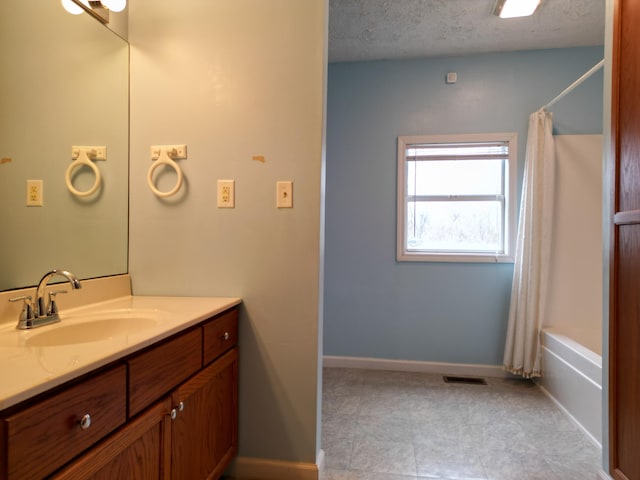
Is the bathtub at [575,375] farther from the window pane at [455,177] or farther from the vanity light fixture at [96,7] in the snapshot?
the vanity light fixture at [96,7]

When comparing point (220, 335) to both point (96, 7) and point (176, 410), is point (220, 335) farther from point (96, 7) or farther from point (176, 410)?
point (96, 7)

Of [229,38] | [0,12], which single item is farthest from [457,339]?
[0,12]

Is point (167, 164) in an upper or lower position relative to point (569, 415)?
upper

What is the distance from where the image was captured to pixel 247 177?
1604 millimetres

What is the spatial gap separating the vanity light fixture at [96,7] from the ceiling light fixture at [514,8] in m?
2.20

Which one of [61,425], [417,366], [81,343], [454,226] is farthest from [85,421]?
[454,226]

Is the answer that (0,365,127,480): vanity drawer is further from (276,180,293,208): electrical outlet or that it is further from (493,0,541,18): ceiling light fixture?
(493,0,541,18): ceiling light fixture

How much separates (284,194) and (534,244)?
2.08 metres

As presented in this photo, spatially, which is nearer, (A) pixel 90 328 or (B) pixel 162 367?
(B) pixel 162 367

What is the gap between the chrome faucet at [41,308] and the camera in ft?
3.65

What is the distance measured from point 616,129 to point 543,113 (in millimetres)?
1404

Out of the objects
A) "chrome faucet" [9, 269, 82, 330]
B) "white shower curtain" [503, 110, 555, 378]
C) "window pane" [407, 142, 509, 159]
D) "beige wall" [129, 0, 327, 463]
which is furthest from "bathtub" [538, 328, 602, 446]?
"chrome faucet" [9, 269, 82, 330]

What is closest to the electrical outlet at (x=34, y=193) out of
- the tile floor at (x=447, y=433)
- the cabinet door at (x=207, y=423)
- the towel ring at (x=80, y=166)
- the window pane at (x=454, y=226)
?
the towel ring at (x=80, y=166)

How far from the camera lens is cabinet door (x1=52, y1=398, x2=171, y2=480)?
786mm
